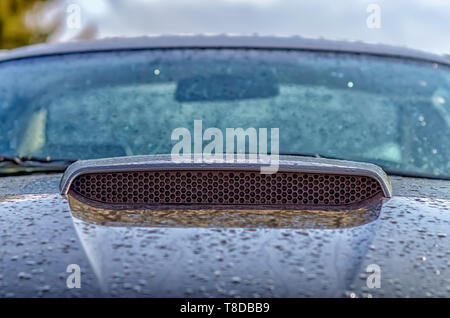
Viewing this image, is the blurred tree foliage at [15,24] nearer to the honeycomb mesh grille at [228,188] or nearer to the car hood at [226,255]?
the honeycomb mesh grille at [228,188]

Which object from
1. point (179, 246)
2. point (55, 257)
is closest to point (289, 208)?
point (179, 246)

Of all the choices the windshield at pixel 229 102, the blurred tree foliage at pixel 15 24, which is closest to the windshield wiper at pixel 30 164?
the windshield at pixel 229 102

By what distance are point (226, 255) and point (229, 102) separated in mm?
1335

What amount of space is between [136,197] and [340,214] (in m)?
0.52

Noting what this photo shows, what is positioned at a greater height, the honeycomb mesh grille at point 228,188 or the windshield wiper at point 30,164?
the honeycomb mesh grille at point 228,188

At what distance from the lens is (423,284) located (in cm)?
169

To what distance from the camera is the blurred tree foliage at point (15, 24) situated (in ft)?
71.9

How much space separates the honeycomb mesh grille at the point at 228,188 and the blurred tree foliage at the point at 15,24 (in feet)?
65.6

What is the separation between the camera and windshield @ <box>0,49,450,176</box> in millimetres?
2914

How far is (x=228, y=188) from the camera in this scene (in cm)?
220

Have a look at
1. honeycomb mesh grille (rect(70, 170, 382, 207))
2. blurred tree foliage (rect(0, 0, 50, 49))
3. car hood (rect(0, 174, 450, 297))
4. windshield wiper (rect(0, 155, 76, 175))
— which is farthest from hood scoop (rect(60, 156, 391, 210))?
blurred tree foliage (rect(0, 0, 50, 49))

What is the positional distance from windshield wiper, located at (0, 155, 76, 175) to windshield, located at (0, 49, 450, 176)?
6cm

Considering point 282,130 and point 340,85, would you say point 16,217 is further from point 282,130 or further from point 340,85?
point 340,85

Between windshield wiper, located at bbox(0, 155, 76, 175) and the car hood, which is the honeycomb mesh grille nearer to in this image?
the car hood
